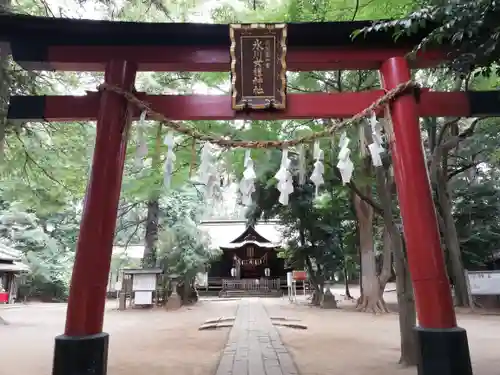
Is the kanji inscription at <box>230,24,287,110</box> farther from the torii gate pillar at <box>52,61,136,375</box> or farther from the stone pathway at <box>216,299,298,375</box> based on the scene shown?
the stone pathway at <box>216,299,298,375</box>

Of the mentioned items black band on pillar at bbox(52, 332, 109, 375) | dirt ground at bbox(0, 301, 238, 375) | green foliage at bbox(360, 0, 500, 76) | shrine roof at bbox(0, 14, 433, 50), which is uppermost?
shrine roof at bbox(0, 14, 433, 50)

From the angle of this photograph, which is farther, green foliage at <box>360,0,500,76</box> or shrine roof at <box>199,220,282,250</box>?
shrine roof at <box>199,220,282,250</box>

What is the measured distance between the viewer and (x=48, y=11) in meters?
7.19

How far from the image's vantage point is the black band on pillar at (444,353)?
3855 millimetres

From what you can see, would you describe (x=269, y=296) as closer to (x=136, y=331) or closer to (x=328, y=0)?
(x=136, y=331)

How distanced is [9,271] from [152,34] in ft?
73.7

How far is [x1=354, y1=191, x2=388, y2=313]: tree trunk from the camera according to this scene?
15.8 metres

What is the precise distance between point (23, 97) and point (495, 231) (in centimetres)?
1885

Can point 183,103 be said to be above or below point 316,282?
above

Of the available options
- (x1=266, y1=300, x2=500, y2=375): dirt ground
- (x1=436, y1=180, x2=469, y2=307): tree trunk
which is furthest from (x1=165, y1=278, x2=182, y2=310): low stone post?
(x1=436, y1=180, x2=469, y2=307): tree trunk

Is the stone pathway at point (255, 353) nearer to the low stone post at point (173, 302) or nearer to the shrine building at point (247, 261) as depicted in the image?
the low stone post at point (173, 302)

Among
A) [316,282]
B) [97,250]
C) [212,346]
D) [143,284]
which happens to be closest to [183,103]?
[97,250]

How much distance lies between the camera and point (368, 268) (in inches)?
642

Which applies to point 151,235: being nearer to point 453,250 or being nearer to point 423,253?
point 453,250
